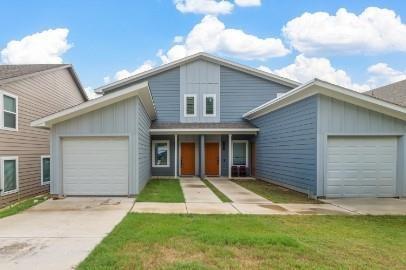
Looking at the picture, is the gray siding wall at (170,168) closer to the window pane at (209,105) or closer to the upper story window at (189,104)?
the upper story window at (189,104)

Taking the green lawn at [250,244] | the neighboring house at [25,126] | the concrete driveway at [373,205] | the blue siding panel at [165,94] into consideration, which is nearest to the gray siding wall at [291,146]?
the concrete driveway at [373,205]

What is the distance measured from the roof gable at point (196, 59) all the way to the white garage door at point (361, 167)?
829 centimetres

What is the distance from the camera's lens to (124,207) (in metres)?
9.12

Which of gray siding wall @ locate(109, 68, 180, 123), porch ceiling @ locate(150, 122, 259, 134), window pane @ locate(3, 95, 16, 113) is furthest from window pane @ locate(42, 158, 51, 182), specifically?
gray siding wall @ locate(109, 68, 180, 123)

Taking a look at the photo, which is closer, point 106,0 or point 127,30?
point 106,0

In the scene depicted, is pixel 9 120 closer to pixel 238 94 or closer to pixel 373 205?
pixel 238 94

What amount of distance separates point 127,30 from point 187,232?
50.8ft

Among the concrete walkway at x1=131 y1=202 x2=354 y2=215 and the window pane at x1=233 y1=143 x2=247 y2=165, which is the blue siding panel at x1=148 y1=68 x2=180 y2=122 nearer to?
the window pane at x1=233 y1=143 x2=247 y2=165

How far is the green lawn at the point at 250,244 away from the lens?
15.3 ft

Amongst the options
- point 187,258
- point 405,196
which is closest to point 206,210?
point 187,258

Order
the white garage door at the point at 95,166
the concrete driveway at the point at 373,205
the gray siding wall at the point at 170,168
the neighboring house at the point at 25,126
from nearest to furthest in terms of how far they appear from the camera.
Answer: the concrete driveway at the point at 373,205
the white garage door at the point at 95,166
the neighboring house at the point at 25,126
the gray siding wall at the point at 170,168

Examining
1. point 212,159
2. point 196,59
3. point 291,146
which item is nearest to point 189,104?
point 196,59

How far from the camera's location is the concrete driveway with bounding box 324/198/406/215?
29.1 feet

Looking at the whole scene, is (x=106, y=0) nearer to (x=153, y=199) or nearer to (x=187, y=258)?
(x=153, y=199)
